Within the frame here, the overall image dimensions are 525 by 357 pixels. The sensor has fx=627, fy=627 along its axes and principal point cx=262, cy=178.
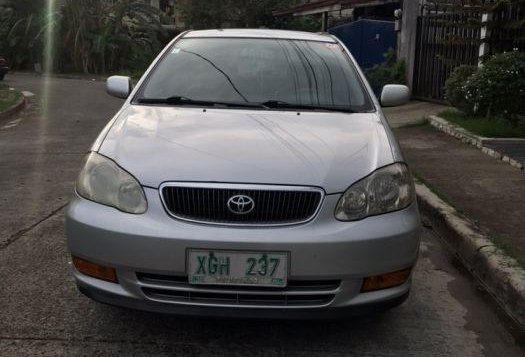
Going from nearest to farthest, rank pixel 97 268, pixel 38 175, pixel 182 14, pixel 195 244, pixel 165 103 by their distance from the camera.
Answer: pixel 195 244, pixel 97 268, pixel 165 103, pixel 38 175, pixel 182 14

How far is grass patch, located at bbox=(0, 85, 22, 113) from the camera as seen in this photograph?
12.8 m

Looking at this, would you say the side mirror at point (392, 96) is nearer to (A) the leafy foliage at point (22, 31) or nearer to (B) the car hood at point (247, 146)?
(B) the car hood at point (247, 146)

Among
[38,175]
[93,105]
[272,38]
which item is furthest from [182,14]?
[272,38]

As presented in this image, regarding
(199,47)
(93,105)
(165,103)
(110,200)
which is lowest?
(93,105)

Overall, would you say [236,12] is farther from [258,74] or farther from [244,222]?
[244,222]

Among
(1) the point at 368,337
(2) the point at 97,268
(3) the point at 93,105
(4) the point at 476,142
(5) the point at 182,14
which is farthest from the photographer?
(5) the point at 182,14

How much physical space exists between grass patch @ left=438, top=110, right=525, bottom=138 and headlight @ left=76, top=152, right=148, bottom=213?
6.54 m

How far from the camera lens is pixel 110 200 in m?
3.05

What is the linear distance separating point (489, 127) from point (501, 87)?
1.89ft

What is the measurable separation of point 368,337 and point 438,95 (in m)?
10.3

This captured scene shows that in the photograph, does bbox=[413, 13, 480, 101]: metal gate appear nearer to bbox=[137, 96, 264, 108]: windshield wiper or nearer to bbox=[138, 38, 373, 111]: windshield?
bbox=[138, 38, 373, 111]: windshield

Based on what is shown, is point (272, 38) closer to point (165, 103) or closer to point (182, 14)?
point (165, 103)

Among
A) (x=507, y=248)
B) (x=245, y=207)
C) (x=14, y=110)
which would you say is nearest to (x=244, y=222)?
(x=245, y=207)

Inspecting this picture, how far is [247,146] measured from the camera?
321cm
